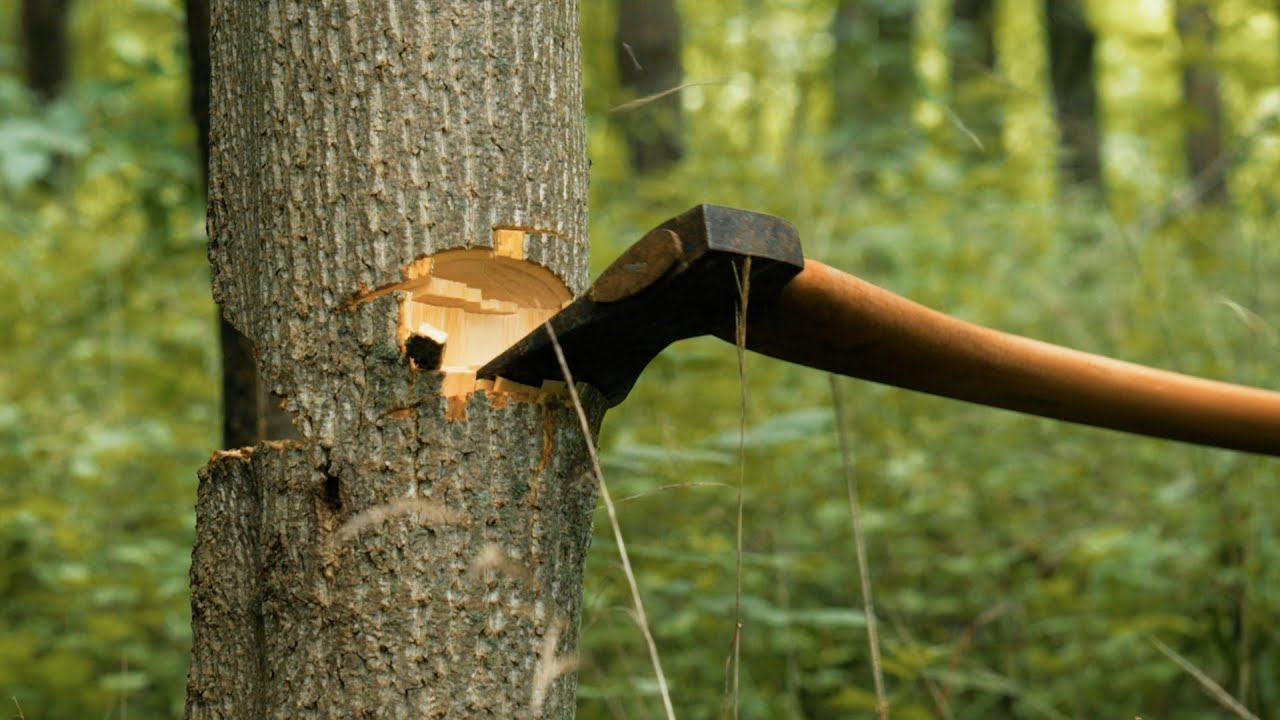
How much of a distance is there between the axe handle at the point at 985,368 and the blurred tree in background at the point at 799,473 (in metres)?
0.46

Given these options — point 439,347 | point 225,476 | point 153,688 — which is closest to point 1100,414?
point 439,347

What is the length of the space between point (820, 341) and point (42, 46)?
9393 millimetres

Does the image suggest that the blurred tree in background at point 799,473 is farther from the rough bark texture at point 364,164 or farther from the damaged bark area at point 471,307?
the rough bark texture at point 364,164

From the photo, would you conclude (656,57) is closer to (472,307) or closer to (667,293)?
(472,307)

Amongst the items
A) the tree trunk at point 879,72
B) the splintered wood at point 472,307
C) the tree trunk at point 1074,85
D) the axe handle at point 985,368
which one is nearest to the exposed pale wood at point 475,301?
the splintered wood at point 472,307

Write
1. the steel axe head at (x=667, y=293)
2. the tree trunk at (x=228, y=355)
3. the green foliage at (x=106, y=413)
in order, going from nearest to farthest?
the steel axe head at (x=667, y=293) → the tree trunk at (x=228, y=355) → the green foliage at (x=106, y=413)

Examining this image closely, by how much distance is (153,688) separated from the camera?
305 cm

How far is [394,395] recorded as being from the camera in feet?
3.96

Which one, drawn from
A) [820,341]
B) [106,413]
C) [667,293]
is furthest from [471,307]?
[106,413]

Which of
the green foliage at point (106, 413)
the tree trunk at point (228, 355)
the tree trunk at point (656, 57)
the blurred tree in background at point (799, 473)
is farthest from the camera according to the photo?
the tree trunk at point (656, 57)

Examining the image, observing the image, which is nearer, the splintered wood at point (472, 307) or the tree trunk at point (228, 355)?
the splintered wood at point (472, 307)

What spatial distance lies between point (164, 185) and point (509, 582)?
7.22ft

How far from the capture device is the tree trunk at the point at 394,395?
1.20 m

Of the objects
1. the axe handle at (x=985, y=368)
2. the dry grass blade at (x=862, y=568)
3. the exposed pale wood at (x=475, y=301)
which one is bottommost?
the dry grass blade at (x=862, y=568)
